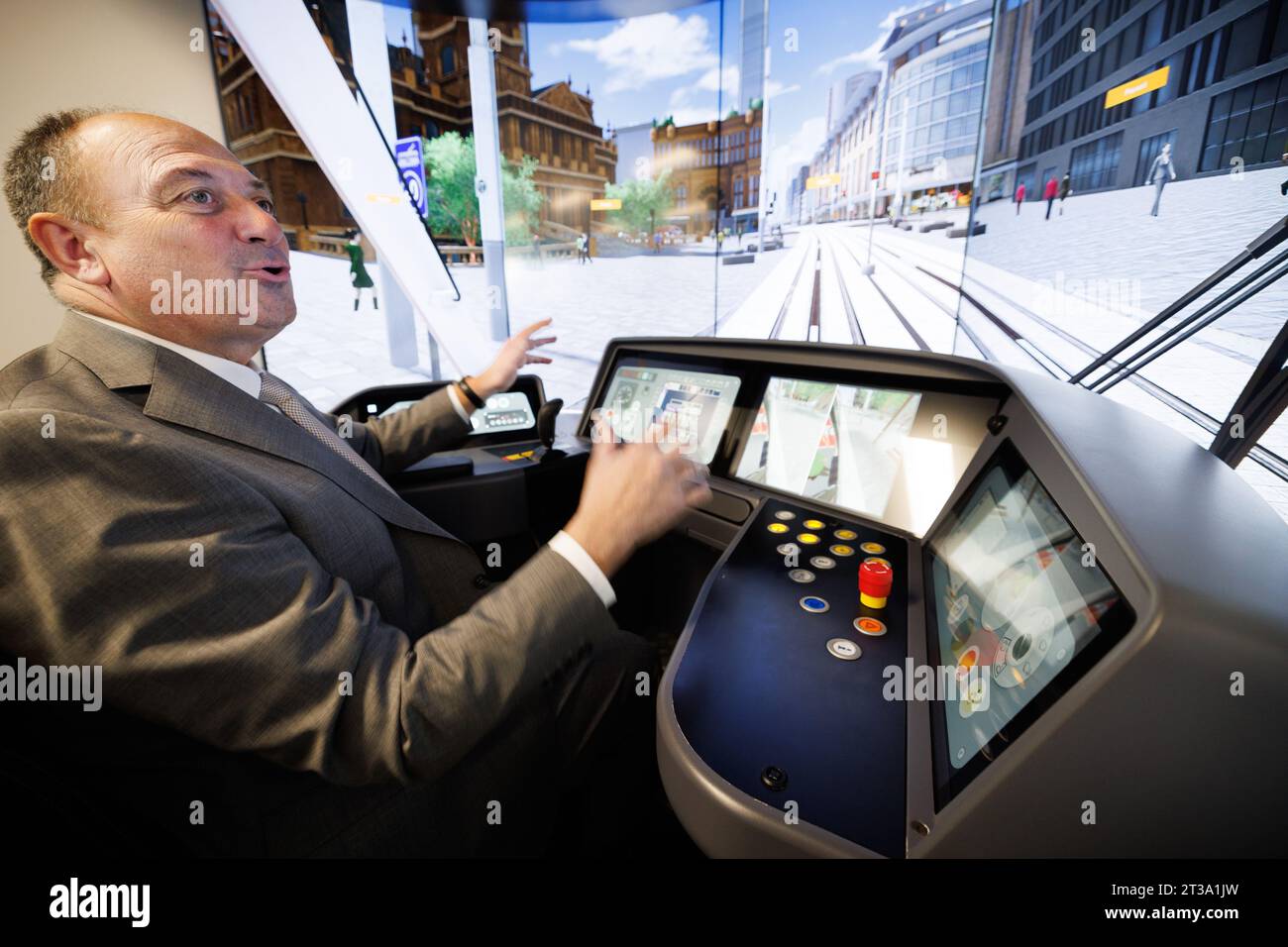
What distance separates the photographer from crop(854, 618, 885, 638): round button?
3.14ft

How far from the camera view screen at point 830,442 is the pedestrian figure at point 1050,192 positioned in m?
2.91

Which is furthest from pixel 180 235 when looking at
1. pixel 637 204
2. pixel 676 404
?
pixel 637 204

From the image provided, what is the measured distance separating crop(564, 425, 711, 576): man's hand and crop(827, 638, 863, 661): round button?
14.2 inches

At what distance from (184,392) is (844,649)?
1.16 m

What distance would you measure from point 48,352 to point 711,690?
1156 mm

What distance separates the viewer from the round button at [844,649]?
90 centimetres

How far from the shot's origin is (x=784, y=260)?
18.1 ft

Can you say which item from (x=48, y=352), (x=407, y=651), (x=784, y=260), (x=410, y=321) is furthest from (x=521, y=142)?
(x=407, y=651)

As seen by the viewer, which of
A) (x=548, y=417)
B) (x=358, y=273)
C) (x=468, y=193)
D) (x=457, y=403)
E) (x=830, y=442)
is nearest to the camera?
(x=830, y=442)

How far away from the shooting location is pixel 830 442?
1498mm

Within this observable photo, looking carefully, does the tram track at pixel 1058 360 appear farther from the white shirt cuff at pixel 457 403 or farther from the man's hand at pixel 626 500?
the white shirt cuff at pixel 457 403

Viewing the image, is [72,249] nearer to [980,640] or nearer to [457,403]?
[457,403]

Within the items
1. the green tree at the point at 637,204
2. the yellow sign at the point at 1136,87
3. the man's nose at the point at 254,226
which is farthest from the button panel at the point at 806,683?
the green tree at the point at 637,204

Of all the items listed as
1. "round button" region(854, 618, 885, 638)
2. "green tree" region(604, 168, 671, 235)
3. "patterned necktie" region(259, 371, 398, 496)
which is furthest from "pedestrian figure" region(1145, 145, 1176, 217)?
"green tree" region(604, 168, 671, 235)
